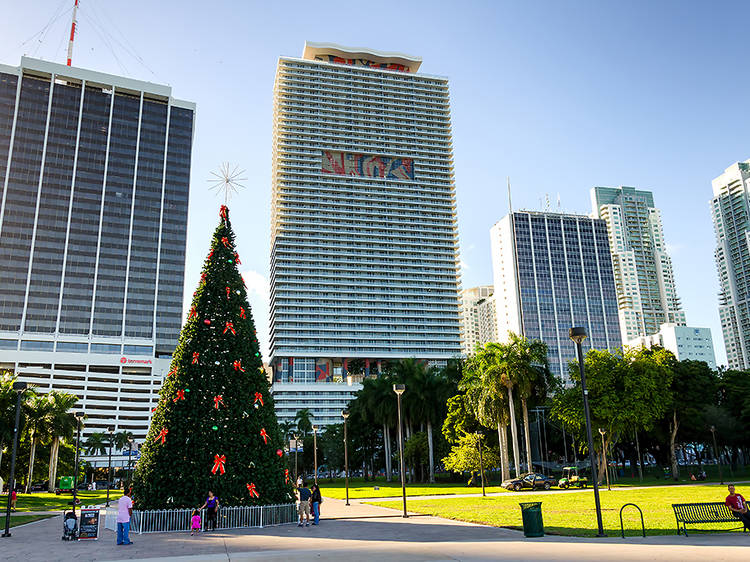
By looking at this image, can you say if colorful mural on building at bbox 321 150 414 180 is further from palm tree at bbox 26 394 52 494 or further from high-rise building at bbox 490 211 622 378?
palm tree at bbox 26 394 52 494

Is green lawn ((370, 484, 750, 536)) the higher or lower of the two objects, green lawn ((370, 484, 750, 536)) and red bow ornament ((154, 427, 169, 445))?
the lower

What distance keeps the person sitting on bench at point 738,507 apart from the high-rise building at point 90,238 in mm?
165889

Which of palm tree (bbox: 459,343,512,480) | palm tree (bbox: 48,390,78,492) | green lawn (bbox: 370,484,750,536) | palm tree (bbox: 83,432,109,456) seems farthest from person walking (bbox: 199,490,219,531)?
palm tree (bbox: 83,432,109,456)

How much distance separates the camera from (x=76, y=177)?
540 ft

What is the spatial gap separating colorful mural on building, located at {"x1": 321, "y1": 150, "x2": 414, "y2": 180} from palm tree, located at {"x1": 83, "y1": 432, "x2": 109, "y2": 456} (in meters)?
99.5

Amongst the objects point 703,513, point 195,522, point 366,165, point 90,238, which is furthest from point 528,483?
point 90,238

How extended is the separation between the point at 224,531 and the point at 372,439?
243ft

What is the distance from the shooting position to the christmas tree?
75.3ft

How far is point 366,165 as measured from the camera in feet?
607

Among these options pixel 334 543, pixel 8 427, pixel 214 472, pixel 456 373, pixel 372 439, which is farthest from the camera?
pixel 372 439

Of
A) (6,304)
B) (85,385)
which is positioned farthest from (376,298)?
(6,304)

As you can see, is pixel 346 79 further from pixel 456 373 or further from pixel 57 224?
pixel 456 373

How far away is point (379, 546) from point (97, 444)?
492 ft

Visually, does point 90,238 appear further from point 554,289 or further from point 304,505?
point 304,505
